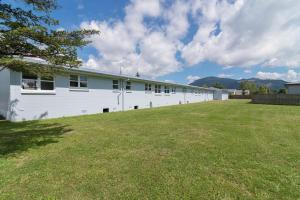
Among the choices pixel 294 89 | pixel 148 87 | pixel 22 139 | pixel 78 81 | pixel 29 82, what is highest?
pixel 294 89

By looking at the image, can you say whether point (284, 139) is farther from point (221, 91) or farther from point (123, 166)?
point (221, 91)

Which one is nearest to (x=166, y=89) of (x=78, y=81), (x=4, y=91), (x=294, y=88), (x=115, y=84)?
(x=115, y=84)

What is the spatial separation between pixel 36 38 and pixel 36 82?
6.14 m

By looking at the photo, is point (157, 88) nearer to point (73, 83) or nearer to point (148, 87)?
point (148, 87)

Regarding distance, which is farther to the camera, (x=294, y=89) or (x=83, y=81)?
(x=294, y=89)

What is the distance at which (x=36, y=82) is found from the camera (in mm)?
10539

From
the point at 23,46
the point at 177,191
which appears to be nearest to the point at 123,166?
the point at 177,191

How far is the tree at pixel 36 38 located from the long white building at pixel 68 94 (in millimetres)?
2570

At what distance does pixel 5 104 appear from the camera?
10617 millimetres

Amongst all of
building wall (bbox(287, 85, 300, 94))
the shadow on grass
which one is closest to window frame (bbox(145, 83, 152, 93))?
the shadow on grass

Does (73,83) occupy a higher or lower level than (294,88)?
lower

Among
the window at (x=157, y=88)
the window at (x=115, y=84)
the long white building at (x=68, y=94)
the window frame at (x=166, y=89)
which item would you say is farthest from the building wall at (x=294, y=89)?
the window at (x=115, y=84)

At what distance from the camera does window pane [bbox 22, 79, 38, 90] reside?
10085 mm

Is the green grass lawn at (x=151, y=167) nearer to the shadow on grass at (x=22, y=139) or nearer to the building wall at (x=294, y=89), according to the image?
the shadow on grass at (x=22, y=139)
